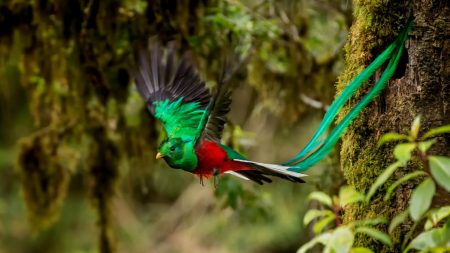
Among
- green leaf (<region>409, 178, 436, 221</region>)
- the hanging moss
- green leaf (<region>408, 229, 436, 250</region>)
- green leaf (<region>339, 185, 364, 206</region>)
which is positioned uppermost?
green leaf (<region>409, 178, 436, 221</region>)

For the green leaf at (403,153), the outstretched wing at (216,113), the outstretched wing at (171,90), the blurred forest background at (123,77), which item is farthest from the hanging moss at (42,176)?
the green leaf at (403,153)

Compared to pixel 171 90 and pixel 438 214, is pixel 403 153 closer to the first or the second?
pixel 438 214

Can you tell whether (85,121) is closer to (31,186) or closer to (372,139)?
(31,186)

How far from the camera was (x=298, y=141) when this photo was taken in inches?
311

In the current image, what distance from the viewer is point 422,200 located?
141cm

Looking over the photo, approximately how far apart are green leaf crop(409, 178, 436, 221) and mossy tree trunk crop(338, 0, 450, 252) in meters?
0.52

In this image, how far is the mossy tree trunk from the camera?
2023mm

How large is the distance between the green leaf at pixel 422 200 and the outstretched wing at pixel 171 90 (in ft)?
5.39

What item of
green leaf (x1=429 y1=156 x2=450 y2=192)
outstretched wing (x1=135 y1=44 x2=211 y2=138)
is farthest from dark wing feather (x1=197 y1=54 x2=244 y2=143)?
green leaf (x1=429 y1=156 x2=450 y2=192)

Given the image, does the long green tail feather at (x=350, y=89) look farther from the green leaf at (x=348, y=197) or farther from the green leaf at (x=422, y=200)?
the green leaf at (x=422, y=200)

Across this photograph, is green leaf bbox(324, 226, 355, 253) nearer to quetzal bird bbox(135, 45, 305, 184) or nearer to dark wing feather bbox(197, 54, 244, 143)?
quetzal bird bbox(135, 45, 305, 184)

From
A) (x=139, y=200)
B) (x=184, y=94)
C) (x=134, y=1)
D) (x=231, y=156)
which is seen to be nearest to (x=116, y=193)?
(x=134, y=1)

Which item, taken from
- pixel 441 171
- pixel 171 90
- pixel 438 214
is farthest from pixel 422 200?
pixel 171 90

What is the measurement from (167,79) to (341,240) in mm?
2092
